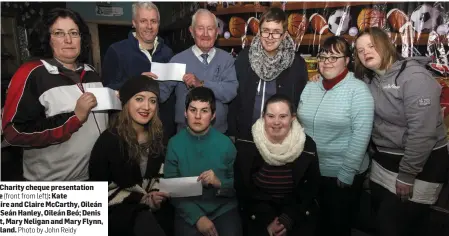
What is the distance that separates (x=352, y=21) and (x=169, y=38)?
3.08 m

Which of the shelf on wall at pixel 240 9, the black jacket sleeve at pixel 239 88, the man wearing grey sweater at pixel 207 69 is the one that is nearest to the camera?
the man wearing grey sweater at pixel 207 69

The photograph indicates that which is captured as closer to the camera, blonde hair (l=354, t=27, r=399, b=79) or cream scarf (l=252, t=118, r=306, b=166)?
blonde hair (l=354, t=27, r=399, b=79)

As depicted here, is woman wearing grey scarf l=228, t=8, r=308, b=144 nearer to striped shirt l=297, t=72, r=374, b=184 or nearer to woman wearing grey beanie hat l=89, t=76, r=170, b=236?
striped shirt l=297, t=72, r=374, b=184

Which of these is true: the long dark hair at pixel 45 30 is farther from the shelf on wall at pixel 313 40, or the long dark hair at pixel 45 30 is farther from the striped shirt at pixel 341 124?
the shelf on wall at pixel 313 40

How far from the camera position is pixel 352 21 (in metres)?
2.89

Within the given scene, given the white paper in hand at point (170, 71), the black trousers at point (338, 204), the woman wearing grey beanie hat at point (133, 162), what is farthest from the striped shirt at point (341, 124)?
the woman wearing grey beanie hat at point (133, 162)

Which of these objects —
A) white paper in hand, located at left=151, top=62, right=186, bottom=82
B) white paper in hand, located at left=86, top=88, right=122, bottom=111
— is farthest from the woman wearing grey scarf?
white paper in hand, located at left=86, top=88, right=122, bottom=111

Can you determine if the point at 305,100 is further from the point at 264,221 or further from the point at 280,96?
the point at 264,221

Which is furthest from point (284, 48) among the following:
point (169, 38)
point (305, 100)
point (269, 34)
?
point (169, 38)

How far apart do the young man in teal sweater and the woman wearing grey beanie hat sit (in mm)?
108

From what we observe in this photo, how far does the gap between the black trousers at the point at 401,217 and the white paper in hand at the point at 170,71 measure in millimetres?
1456

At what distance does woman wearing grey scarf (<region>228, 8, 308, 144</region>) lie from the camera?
77.0 inches

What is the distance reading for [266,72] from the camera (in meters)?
2.07

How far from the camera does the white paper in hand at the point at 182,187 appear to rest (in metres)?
1.76
